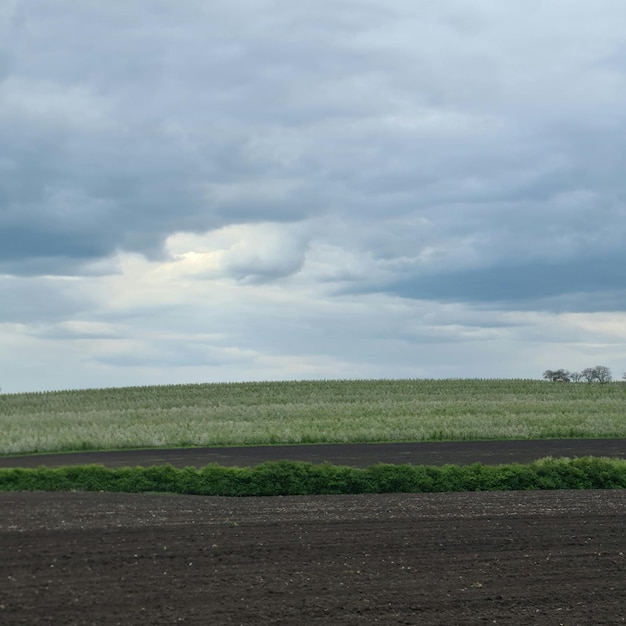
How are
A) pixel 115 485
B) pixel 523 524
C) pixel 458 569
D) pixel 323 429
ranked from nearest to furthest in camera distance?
pixel 458 569 < pixel 523 524 < pixel 115 485 < pixel 323 429

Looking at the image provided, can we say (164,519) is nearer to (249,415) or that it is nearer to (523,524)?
(523,524)

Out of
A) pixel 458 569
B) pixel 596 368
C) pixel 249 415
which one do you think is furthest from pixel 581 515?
pixel 596 368

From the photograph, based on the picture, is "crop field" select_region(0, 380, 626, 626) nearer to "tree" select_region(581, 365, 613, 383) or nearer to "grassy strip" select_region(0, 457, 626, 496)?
"grassy strip" select_region(0, 457, 626, 496)

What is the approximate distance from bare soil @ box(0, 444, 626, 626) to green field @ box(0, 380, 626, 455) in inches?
690

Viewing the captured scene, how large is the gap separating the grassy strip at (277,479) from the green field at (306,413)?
13.5 metres

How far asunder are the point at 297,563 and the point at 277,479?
6843mm

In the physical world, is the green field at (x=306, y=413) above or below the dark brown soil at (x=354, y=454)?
above

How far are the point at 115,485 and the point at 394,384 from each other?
156ft

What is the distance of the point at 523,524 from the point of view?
16.0m

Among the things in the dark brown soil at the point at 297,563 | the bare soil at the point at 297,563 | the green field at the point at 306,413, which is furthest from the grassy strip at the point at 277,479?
the green field at the point at 306,413

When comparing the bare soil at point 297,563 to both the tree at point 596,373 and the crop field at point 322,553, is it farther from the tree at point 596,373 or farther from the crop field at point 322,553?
the tree at point 596,373

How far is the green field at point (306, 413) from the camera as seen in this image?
1355 inches

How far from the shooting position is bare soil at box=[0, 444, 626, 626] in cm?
1088

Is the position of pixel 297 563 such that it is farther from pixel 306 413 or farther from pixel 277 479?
pixel 306 413
